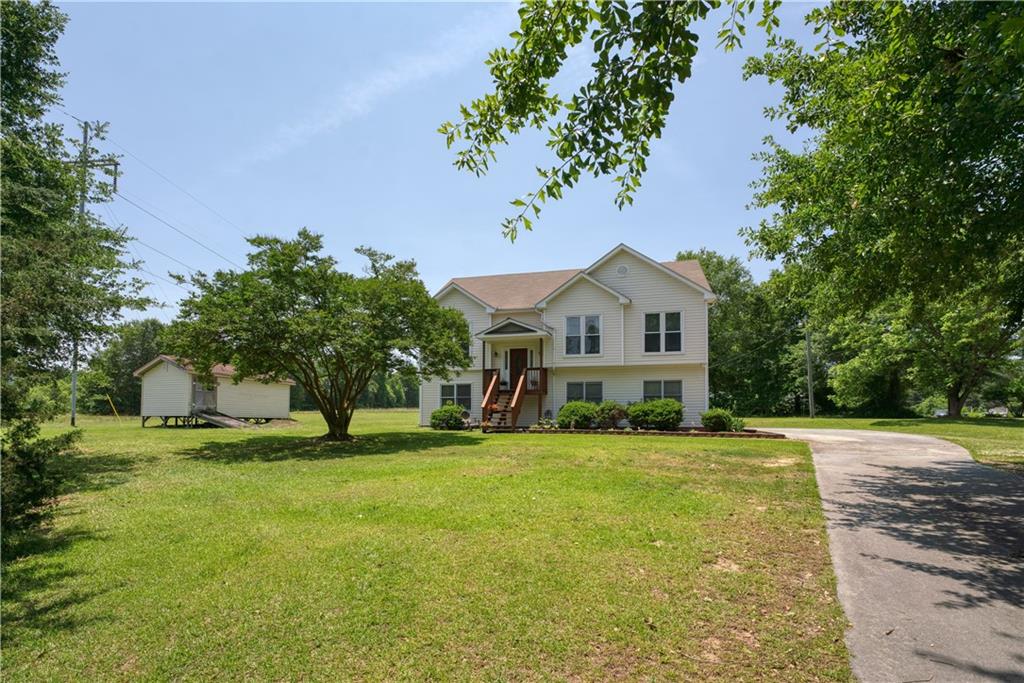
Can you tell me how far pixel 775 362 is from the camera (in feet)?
132

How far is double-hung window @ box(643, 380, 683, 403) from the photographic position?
2197 cm

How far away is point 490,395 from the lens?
22078 mm

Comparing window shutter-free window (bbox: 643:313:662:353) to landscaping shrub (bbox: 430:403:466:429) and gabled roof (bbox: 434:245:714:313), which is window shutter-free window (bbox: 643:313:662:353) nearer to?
gabled roof (bbox: 434:245:714:313)

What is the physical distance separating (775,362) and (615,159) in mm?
41537

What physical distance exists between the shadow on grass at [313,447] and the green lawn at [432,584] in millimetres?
4313

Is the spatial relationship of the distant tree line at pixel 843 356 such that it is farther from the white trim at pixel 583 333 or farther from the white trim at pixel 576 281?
the white trim at pixel 583 333

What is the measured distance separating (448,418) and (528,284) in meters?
8.13

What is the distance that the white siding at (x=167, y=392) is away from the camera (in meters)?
29.2

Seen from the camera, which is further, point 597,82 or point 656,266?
point 656,266

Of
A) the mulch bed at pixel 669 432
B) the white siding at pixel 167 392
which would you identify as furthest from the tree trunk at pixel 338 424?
the white siding at pixel 167 392

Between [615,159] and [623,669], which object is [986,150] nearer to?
[615,159]

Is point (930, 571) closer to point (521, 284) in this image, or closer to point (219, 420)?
point (521, 284)

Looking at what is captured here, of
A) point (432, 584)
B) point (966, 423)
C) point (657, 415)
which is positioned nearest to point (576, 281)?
point (657, 415)

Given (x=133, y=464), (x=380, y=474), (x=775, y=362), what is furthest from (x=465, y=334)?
(x=775, y=362)
